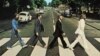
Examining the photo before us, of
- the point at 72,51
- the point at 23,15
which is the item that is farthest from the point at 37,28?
the point at 23,15

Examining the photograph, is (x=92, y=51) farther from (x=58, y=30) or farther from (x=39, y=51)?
(x=39, y=51)

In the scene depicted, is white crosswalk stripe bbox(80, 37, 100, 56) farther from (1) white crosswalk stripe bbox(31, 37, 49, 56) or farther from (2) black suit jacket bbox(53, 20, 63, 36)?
(1) white crosswalk stripe bbox(31, 37, 49, 56)

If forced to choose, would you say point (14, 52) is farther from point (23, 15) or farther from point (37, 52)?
point (23, 15)

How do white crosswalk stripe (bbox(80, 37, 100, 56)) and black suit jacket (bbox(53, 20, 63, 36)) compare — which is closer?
white crosswalk stripe (bbox(80, 37, 100, 56))

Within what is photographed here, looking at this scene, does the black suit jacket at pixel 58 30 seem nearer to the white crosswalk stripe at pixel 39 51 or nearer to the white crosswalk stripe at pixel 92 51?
the white crosswalk stripe at pixel 39 51

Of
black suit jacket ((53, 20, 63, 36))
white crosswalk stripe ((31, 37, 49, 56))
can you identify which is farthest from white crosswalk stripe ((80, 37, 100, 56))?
white crosswalk stripe ((31, 37, 49, 56))

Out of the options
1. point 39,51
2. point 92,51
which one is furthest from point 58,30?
point 92,51

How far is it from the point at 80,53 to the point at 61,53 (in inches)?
33.9

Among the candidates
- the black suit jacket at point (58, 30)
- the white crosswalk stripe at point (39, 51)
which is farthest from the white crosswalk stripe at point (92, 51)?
the white crosswalk stripe at point (39, 51)

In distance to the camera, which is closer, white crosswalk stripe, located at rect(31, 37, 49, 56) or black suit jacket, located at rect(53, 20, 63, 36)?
white crosswalk stripe, located at rect(31, 37, 49, 56)

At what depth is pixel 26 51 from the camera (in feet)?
41.0

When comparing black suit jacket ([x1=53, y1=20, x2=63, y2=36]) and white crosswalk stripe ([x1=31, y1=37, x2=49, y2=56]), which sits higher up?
black suit jacket ([x1=53, y1=20, x2=63, y2=36])

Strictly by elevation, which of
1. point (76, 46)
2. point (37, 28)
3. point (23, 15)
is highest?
point (37, 28)

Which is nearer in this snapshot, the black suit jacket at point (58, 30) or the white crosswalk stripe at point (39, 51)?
the white crosswalk stripe at point (39, 51)
